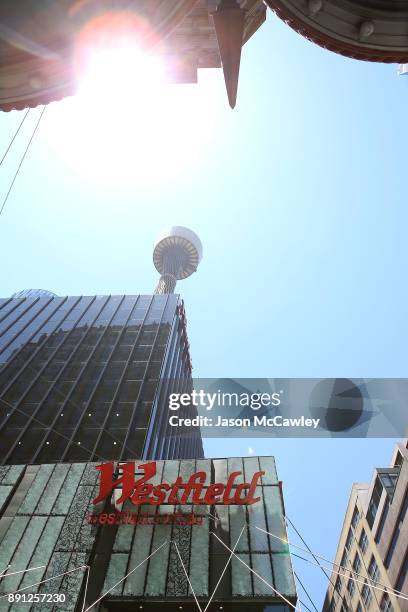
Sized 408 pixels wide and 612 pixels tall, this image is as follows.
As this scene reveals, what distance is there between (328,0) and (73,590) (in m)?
20.0

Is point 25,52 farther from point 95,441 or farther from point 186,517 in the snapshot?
point 95,441

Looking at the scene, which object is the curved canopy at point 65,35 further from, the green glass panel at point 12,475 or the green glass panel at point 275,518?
the green glass panel at point 12,475

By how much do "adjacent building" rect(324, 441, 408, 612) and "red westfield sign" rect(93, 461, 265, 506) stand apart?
875 inches

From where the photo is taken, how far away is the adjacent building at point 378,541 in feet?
135

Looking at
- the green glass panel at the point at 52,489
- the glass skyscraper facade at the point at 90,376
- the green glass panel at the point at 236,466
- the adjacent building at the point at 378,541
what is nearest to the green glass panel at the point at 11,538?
the green glass panel at the point at 52,489

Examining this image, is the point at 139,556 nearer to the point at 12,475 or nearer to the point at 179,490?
the point at 179,490

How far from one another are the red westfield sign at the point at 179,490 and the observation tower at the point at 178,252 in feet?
295

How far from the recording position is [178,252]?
372 ft

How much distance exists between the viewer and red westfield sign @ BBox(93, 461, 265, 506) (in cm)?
2045

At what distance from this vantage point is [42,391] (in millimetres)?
46219

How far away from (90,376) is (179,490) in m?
29.7

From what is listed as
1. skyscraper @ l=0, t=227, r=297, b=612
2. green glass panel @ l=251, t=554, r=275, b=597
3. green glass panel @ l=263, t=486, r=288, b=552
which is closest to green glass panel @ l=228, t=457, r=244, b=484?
skyscraper @ l=0, t=227, r=297, b=612

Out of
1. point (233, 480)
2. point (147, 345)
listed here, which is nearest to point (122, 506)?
point (233, 480)

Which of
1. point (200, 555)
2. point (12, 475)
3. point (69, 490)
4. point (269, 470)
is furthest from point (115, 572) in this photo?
point (269, 470)
